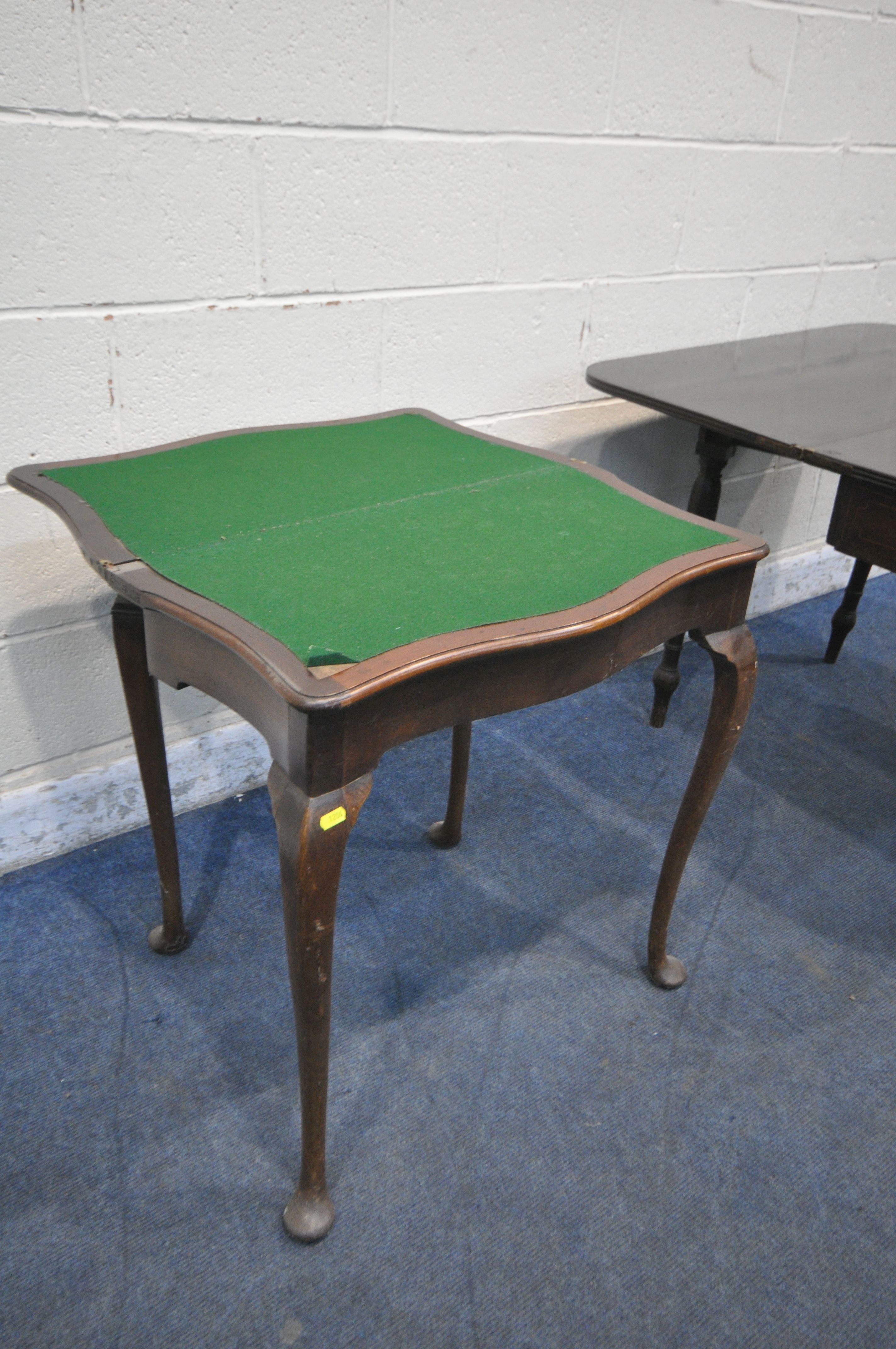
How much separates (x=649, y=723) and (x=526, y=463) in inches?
35.4

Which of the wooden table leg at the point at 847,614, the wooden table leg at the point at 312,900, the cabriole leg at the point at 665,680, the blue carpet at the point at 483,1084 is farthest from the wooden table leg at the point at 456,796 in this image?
the wooden table leg at the point at 847,614

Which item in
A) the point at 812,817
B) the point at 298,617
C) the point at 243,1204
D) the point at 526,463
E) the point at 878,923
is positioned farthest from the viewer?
the point at 812,817

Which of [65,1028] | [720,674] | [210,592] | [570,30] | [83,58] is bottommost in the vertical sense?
[65,1028]

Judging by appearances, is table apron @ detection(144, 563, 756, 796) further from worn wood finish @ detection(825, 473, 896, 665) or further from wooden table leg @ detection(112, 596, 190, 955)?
worn wood finish @ detection(825, 473, 896, 665)

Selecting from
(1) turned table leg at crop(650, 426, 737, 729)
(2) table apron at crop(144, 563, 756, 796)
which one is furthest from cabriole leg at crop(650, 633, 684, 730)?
(2) table apron at crop(144, 563, 756, 796)

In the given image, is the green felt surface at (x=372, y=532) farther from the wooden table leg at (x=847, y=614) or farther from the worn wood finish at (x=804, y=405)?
the wooden table leg at (x=847, y=614)

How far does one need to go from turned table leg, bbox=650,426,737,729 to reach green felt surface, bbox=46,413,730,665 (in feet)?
2.00

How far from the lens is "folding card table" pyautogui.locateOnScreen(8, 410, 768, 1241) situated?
2.73ft

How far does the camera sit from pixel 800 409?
153cm

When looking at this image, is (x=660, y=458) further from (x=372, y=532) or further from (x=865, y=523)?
(x=372, y=532)

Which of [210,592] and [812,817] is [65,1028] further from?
[812,817]

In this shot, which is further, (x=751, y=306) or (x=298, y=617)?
(x=751, y=306)

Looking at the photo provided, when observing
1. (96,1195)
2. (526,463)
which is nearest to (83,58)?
(526,463)

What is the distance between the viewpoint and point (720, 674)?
3.80 ft
